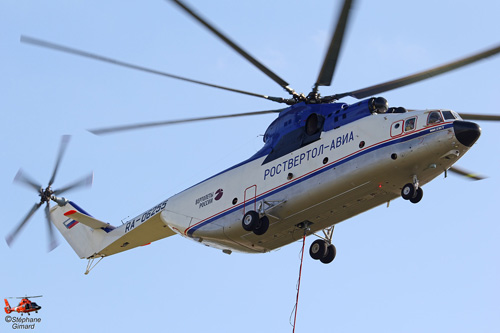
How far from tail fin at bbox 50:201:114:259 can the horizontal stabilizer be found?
0.04m

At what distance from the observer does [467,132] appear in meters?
21.8

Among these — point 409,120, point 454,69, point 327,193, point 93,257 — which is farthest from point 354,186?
point 93,257

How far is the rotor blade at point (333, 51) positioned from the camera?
63.8 ft

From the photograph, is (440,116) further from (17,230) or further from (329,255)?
(17,230)

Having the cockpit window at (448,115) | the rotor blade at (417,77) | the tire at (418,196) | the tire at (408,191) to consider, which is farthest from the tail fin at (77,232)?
the cockpit window at (448,115)

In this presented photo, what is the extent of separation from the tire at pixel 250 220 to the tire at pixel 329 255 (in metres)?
3.12

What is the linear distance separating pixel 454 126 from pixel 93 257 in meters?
15.9

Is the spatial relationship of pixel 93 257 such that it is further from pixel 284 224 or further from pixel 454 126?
pixel 454 126

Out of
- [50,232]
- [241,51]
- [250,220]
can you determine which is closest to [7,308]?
[50,232]

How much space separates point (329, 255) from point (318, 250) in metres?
0.44

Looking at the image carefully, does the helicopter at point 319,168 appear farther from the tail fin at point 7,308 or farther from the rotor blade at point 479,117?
the tail fin at point 7,308

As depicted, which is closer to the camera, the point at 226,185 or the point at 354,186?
the point at 354,186

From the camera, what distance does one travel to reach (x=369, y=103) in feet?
78.5

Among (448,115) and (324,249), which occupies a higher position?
(448,115)
